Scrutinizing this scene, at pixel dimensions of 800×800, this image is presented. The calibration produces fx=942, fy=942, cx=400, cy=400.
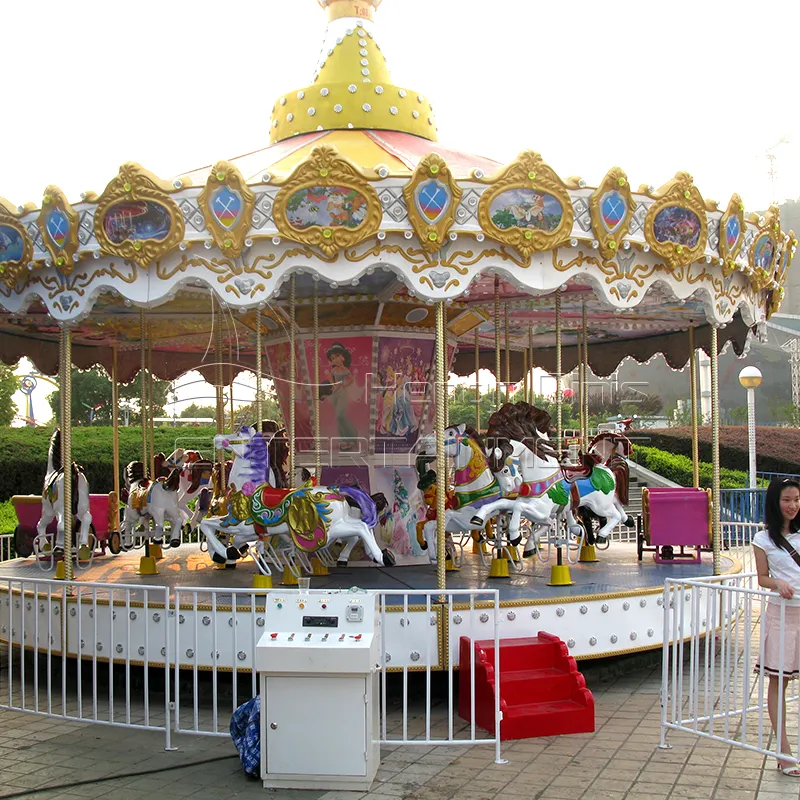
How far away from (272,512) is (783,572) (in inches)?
150

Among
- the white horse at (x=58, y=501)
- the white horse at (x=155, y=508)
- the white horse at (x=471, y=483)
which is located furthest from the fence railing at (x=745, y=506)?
the white horse at (x=58, y=501)

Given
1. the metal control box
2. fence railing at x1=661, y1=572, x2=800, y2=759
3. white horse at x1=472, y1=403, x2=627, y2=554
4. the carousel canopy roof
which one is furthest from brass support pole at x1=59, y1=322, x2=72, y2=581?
fence railing at x1=661, y1=572, x2=800, y2=759

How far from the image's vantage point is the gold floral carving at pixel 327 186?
600cm

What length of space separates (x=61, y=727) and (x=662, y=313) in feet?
22.4

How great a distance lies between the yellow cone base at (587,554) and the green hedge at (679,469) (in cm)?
1021

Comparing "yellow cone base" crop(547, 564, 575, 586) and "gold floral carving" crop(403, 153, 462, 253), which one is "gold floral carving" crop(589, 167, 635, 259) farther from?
"yellow cone base" crop(547, 564, 575, 586)

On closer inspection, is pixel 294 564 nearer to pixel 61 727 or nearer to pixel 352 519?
pixel 352 519

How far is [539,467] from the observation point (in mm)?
8094

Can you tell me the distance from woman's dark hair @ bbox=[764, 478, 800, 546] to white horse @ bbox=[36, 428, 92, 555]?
6.14m

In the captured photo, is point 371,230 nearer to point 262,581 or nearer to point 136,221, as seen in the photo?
point 136,221

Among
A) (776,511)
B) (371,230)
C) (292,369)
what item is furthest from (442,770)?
(292,369)

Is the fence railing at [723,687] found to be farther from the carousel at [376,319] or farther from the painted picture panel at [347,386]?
the painted picture panel at [347,386]

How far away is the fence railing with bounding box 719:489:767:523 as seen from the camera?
1493 cm

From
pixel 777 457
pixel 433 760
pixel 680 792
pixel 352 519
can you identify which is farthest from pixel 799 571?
pixel 777 457
